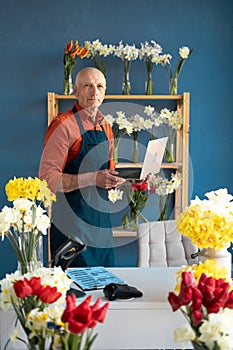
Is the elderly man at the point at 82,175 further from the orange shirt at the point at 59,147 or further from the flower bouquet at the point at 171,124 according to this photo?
the flower bouquet at the point at 171,124

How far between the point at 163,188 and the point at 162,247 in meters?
1.05

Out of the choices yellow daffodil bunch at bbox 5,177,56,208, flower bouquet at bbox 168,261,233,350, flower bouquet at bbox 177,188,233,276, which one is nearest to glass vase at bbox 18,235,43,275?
yellow daffodil bunch at bbox 5,177,56,208

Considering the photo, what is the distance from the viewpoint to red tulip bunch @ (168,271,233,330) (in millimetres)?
1282

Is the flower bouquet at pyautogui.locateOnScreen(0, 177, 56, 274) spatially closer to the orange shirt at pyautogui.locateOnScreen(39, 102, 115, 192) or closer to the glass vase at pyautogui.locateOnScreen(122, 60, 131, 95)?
the orange shirt at pyautogui.locateOnScreen(39, 102, 115, 192)

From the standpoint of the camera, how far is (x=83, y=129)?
3.04 meters

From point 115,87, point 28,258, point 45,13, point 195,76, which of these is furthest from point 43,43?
point 28,258

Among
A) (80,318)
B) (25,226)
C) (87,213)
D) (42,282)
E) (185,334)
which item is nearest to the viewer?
(80,318)

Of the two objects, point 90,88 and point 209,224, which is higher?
point 90,88

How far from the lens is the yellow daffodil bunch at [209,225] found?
1.93 m

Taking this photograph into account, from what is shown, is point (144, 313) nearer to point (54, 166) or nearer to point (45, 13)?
point (54, 166)

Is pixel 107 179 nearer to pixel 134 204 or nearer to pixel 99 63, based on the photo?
pixel 134 204

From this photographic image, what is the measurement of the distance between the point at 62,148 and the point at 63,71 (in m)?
1.25

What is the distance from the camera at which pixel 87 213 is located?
9.87 ft

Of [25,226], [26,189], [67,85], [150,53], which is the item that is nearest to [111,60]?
[150,53]
